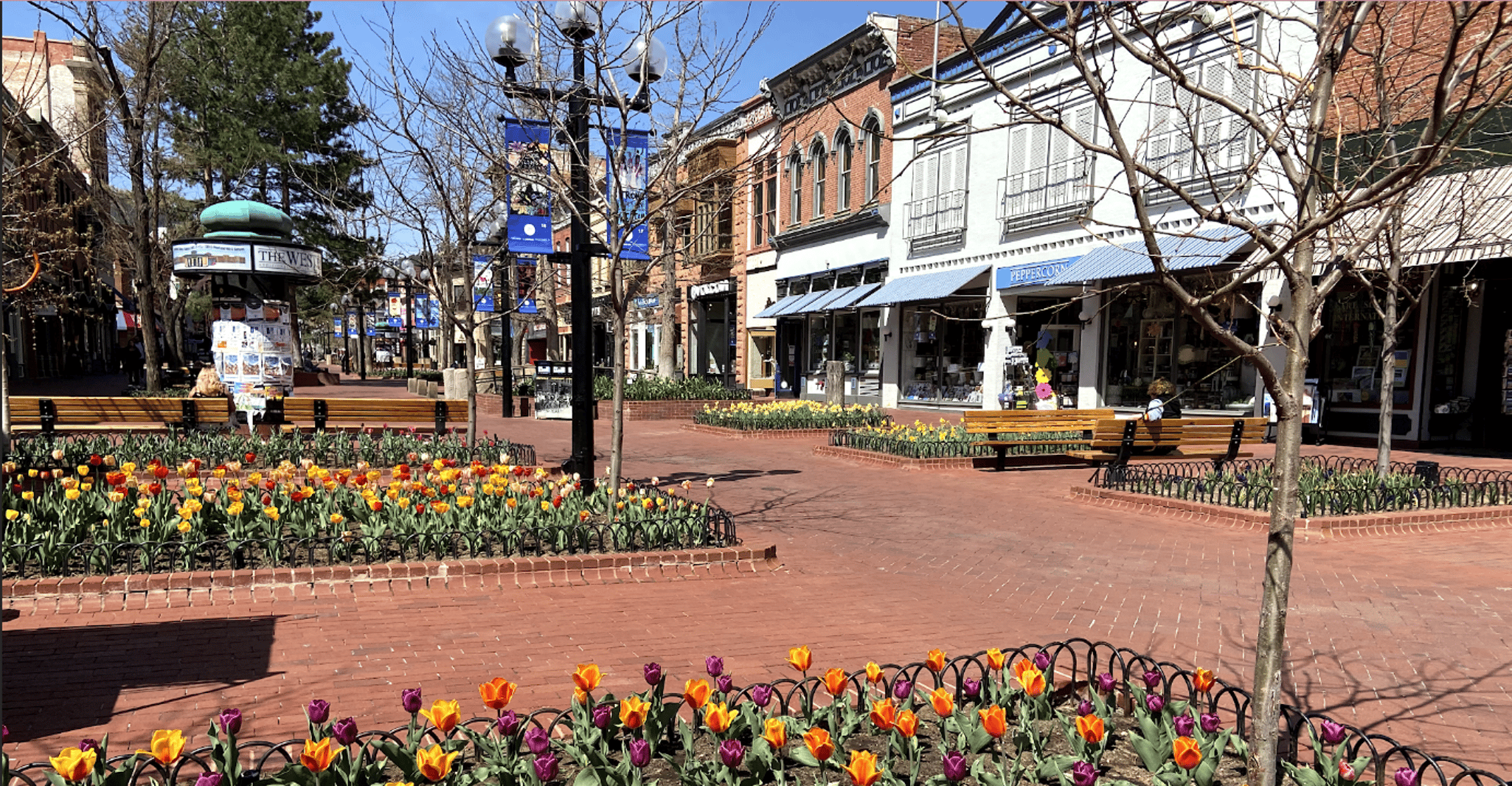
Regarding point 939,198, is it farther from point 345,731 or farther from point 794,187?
point 345,731

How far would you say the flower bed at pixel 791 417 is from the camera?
16.6 m

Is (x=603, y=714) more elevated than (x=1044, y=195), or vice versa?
(x=1044, y=195)

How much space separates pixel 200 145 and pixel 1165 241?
27331 millimetres

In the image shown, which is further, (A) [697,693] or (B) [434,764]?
(A) [697,693]

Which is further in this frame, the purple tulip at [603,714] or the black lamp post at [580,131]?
the black lamp post at [580,131]

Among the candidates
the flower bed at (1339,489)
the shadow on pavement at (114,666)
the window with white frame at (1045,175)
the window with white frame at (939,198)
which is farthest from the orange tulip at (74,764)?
the window with white frame at (939,198)

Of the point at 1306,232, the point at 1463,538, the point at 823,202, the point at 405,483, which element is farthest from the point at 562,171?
the point at 823,202

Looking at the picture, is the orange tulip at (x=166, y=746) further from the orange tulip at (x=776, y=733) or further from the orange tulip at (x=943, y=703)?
the orange tulip at (x=943, y=703)

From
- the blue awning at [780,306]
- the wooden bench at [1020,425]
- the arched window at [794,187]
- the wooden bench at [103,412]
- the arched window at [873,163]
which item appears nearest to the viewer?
the wooden bench at [103,412]

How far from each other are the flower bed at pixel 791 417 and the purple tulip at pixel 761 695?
12749 mm

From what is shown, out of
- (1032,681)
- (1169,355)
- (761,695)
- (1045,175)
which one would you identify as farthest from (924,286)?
(761,695)

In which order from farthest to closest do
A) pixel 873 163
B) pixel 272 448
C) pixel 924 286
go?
pixel 873 163, pixel 924 286, pixel 272 448

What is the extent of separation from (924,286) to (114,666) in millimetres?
20008

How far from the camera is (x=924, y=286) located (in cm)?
2264
